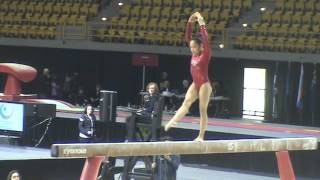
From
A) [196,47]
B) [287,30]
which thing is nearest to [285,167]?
[196,47]

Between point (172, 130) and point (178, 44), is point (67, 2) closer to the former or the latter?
point (178, 44)

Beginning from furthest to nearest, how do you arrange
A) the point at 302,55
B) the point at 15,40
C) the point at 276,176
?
the point at 15,40 → the point at 302,55 → the point at 276,176

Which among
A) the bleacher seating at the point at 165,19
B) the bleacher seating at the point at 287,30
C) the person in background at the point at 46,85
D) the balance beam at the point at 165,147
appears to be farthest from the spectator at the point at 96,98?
the balance beam at the point at 165,147

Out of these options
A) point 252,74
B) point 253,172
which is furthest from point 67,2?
point 253,172

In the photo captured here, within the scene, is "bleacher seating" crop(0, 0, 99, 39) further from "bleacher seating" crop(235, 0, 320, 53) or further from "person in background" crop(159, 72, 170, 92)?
Result: "bleacher seating" crop(235, 0, 320, 53)

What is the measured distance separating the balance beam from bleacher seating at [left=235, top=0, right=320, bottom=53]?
1313 cm

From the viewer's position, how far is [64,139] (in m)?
16.2

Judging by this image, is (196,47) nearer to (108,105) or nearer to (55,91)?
(108,105)

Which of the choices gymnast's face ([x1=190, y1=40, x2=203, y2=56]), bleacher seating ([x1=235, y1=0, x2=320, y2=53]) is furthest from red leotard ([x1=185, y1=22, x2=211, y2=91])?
bleacher seating ([x1=235, y1=0, x2=320, y2=53])

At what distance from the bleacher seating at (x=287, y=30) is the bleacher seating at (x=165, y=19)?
1.26 meters

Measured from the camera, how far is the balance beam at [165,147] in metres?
7.42

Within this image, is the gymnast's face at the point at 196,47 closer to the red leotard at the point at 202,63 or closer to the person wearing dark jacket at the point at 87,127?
the red leotard at the point at 202,63

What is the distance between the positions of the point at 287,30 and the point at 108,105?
1025cm

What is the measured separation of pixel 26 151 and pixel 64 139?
43.3 inches
